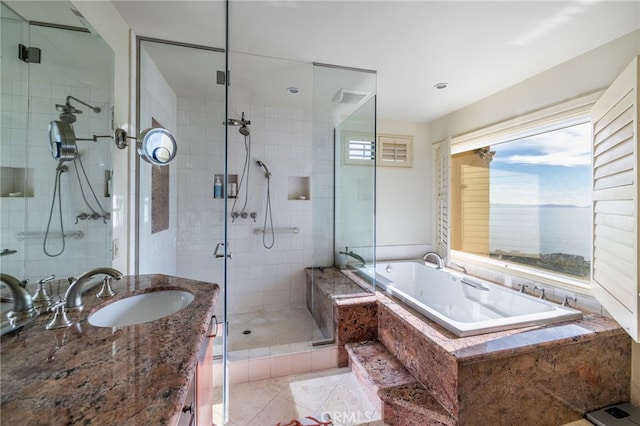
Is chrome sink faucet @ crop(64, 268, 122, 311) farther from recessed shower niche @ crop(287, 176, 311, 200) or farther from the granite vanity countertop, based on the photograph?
recessed shower niche @ crop(287, 176, 311, 200)

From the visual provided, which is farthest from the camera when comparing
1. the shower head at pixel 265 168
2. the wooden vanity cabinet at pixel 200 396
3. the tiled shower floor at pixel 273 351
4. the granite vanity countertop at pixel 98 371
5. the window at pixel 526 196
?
the shower head at pixel 265 168

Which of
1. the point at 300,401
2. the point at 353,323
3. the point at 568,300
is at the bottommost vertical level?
the point at 300,401

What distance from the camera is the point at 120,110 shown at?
5.50 feet

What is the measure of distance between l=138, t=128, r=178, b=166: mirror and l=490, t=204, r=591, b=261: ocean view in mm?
3187

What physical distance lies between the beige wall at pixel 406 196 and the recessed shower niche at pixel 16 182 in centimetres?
312

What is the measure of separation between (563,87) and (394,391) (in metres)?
2.68

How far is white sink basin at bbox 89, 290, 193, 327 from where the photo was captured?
1.20m

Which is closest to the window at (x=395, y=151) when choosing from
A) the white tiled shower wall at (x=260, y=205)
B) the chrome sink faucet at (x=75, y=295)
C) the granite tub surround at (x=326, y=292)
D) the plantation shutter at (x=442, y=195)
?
the plantation shutter at (x=442, y=195)

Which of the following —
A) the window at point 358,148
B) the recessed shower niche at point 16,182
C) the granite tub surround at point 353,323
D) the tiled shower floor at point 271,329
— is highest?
the window at point 358,148

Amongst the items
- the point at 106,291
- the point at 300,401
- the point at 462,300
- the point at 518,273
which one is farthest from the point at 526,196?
the point at 106,291

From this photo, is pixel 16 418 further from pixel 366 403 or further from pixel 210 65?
pixel 210 65

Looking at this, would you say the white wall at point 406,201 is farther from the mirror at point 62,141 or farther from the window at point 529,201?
the mirror at point 62,141

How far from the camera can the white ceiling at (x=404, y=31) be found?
154 cm

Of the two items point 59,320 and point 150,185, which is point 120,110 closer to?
point 150,185
